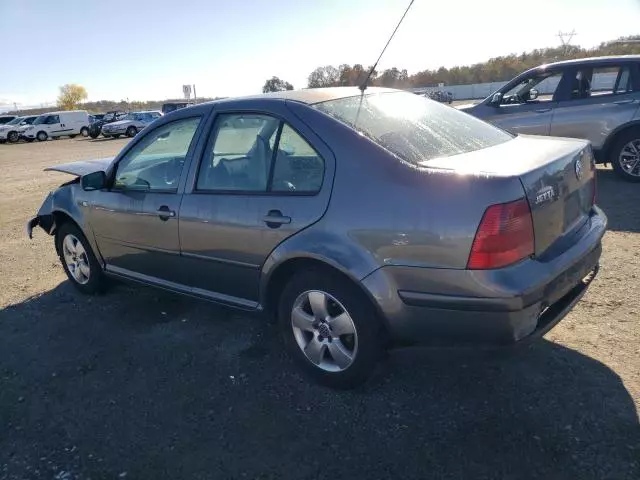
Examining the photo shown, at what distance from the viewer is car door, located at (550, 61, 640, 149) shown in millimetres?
7301

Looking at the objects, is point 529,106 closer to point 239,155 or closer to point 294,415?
point 239,155

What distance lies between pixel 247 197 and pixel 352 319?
972 mm

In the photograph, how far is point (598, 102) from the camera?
754 centimetres

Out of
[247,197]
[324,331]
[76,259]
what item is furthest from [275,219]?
[76,259]

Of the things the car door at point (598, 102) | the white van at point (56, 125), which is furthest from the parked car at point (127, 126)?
the car door at point (598, 102)

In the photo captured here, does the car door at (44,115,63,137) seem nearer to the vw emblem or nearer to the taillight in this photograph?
the vw emblem

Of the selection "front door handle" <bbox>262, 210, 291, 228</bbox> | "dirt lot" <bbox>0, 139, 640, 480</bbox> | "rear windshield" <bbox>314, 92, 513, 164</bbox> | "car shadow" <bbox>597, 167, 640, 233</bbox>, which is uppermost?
"rear windshield" <bbox>314, 92, 513, 164</bbox>

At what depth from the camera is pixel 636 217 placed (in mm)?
5871

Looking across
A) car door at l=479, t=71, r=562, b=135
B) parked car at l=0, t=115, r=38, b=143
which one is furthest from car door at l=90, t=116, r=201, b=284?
parked car at l=0, t=115, r=38, b=143

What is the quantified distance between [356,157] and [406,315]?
2.77ft

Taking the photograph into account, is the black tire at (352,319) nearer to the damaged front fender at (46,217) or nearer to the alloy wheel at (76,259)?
the alloy wheel at (76,259)

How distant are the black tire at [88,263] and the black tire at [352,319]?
2258 mm

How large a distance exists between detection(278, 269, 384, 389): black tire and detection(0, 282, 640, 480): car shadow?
4.5 inches

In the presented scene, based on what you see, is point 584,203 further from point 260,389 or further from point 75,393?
point 75,393
